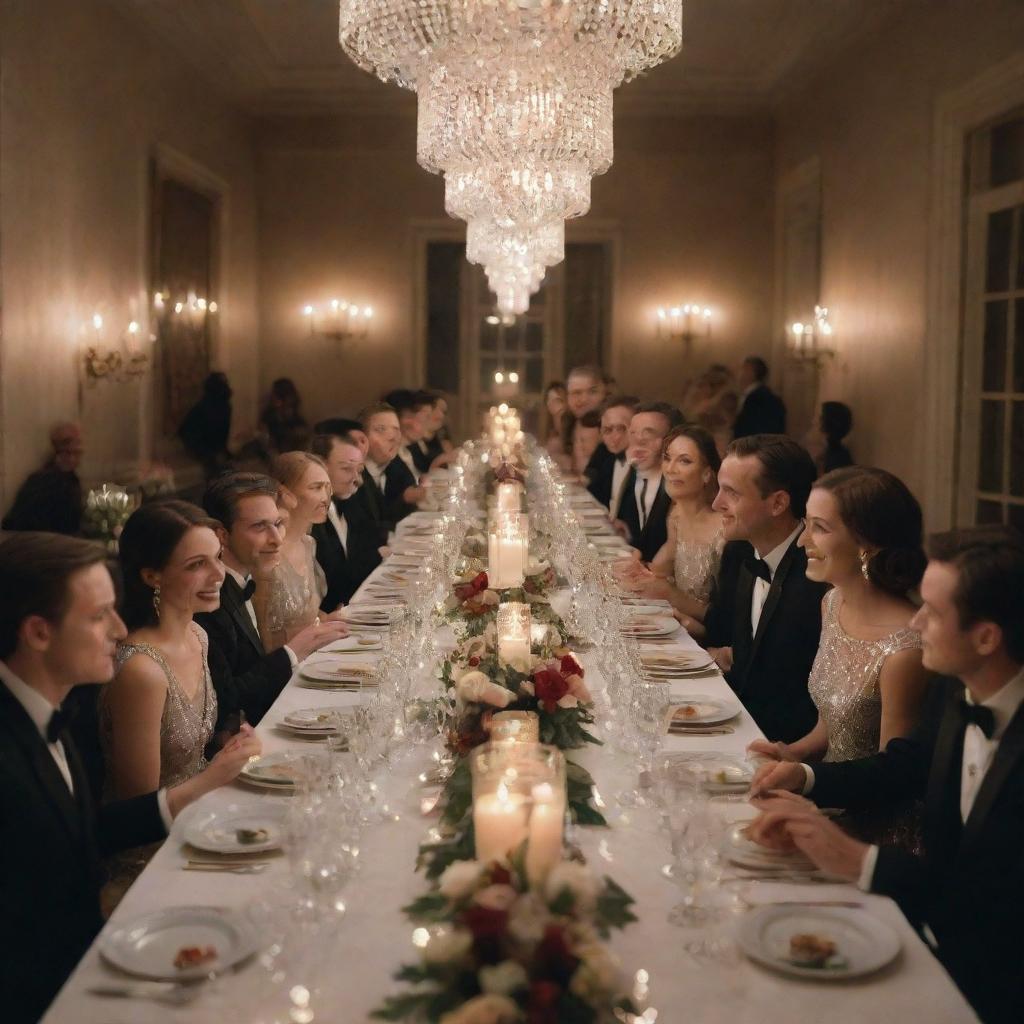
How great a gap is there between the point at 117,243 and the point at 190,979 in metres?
7.90

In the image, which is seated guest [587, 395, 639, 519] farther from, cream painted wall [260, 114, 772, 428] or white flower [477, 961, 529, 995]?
white flower [477, 961, 529, 995]

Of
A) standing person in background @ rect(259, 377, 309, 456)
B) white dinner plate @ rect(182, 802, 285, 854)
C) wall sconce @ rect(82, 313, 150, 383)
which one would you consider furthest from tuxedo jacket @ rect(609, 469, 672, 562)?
standing person in background @ rect(259, 377, 309, 456)

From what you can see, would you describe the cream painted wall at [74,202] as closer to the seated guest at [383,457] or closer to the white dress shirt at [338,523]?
the seated guest at [383,457]

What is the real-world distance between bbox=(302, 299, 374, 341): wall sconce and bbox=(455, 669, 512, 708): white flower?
11.3 m

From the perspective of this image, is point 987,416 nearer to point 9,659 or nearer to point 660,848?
point 660,848

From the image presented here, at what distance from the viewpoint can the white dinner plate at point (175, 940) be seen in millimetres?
1639

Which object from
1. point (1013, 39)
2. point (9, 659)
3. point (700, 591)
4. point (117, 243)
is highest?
point (1013, 39)

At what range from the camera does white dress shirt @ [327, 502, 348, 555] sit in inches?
230

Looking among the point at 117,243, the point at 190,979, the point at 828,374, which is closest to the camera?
the point at 190,979

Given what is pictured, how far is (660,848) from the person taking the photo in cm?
208

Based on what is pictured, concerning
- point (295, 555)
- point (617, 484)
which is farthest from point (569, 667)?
point (617, 484)

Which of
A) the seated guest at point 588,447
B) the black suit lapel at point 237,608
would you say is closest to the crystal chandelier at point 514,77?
the black suit lapel at point 237,608

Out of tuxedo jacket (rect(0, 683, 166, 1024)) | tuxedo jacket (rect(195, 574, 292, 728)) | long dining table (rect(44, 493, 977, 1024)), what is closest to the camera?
long dining table (rect(44, 493, 977, 1024))

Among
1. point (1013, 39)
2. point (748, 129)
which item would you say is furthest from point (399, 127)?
point (1013, 39)
